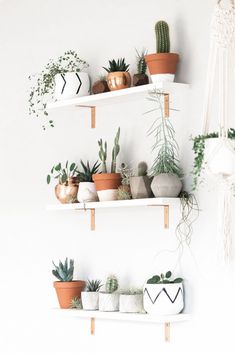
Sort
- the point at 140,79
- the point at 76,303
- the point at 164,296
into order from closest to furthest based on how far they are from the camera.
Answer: the point at 164,296
the point at 140,79
the point at 76,303

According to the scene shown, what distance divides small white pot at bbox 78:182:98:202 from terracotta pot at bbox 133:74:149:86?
504mm

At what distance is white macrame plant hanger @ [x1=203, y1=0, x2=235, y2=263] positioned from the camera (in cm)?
287

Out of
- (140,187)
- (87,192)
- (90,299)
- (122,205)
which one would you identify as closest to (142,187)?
(140,187)

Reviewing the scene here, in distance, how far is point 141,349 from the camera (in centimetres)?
338

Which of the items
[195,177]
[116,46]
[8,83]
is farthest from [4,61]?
[195,177]

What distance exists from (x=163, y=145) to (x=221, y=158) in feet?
1.59

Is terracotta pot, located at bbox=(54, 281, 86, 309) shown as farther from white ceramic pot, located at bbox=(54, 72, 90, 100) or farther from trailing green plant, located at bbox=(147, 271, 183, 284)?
white ceramic pot, located at bbox=(54, 72, 90, 100)

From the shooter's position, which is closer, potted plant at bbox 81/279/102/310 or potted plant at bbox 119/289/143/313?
potted plant at bbox 119/289/143/313

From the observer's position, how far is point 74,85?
3.61 m

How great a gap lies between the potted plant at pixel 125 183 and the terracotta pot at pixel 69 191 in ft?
0.87

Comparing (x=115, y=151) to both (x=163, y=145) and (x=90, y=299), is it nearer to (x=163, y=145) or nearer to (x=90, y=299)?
(x=163, y=145)

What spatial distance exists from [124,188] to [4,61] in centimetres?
133

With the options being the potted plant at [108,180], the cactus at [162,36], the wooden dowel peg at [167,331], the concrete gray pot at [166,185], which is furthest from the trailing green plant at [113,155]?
the wooden dowel peg at [167,331]

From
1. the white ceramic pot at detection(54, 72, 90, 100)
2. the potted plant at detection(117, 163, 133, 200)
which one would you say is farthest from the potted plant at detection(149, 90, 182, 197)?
the white ceramic pot at detection(54, 72, 90, 100)
